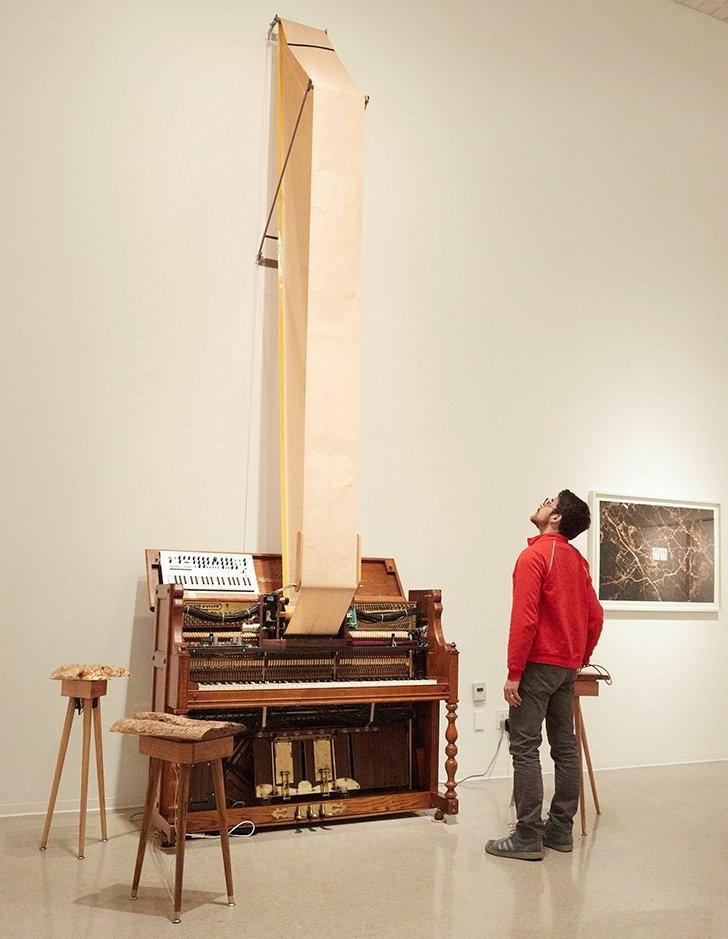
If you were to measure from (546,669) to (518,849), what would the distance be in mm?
856

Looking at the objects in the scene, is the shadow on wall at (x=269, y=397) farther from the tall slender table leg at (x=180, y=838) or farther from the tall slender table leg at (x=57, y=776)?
the tall slender table leg at (x=180, y=838)

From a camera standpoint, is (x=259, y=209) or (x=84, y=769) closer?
(x=84, y=769)

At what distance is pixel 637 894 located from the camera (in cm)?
406

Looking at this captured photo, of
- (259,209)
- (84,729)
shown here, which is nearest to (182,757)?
(84,729)

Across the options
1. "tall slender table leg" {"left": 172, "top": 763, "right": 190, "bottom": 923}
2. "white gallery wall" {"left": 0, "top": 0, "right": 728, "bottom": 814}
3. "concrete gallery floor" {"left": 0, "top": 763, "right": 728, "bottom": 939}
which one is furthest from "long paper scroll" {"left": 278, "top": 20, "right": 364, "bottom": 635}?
"tall slender table leg" {"left": 172, "top": 763, "right": 190, "bottom": 923}

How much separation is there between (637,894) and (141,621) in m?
2.97

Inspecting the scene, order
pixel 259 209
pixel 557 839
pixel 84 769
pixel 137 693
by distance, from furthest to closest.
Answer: pixel 259 209 → pixel 137 693 → pixel 557 839 → pixel 84 769

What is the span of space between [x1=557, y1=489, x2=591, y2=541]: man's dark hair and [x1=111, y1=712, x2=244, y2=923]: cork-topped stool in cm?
195

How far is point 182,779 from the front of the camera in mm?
3621

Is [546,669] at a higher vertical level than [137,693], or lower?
higher

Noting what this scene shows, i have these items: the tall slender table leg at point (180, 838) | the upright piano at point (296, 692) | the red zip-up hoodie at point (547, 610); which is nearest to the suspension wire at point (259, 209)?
the upright piano at point (296, 692)

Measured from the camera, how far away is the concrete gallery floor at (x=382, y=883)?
3578mm

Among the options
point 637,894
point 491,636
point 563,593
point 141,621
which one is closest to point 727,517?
point 491,636

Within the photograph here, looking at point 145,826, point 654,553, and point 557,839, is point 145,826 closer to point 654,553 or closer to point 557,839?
point 557,839
